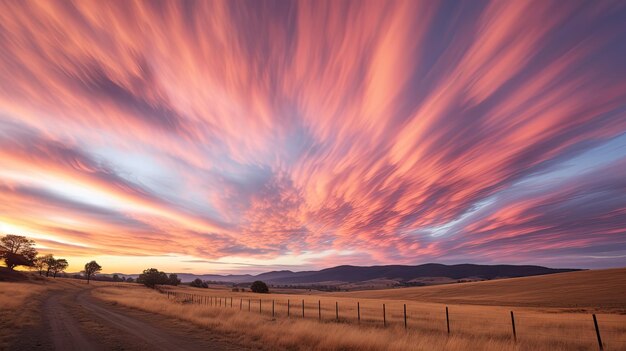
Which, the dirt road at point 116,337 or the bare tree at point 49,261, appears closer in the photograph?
the dirt road at point 116,337

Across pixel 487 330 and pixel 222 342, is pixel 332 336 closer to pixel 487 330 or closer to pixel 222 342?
pixel 222 342

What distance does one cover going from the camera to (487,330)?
81.8 ft

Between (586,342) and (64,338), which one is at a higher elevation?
(64,338)

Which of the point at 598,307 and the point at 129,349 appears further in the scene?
the point at 598,307

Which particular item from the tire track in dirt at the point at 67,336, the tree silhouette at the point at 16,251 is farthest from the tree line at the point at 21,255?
the tire track in dirt at the point at 67,336

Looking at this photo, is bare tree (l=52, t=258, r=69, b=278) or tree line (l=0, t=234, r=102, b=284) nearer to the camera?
tree line (l=0, t=234, r=102, b=284)

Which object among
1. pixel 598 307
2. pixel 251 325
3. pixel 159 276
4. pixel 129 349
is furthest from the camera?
pixel 159 276

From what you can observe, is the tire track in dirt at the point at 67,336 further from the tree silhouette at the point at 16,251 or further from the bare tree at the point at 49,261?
the bare tree at the point at 49,261

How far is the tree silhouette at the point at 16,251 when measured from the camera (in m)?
103

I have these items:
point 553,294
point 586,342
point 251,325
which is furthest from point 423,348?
point 553,294

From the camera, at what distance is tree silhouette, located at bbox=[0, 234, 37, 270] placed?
10319cm

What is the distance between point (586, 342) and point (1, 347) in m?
31.3

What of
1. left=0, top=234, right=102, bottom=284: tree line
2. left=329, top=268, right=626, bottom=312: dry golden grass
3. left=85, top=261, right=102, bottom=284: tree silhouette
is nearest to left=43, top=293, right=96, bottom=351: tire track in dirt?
left=329, top=268, right=626, bottom=312: dry golden grass

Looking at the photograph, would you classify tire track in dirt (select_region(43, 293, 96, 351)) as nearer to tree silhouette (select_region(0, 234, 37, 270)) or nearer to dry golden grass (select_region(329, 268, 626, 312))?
dry golden grass (select_region(329, 268, 626, 312))
